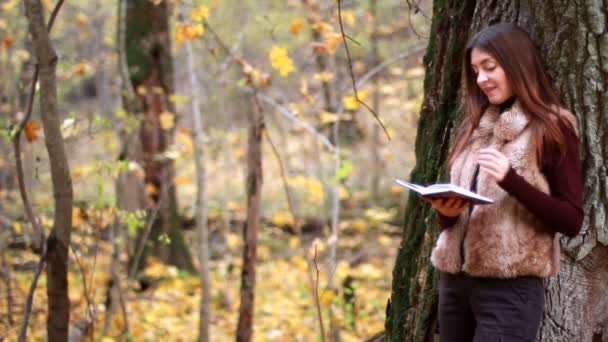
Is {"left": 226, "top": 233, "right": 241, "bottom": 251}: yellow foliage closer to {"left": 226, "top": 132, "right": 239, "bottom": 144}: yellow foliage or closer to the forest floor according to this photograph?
the forest floor

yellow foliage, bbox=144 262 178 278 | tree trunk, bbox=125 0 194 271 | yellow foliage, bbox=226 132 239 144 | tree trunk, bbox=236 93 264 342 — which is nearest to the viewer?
tree trunk, bbox=236 93 264 342

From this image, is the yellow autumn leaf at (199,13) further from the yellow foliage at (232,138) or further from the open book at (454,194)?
the yellow foliage at (232,138)

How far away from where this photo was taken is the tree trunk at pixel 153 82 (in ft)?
24.6

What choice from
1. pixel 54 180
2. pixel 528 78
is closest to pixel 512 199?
pixel 528 78

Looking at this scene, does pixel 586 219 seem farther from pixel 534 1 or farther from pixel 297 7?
pixel 297 7

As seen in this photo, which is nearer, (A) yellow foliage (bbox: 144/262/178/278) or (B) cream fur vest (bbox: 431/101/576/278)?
(B) cream fur vest (bbox: 431/101/576/278)

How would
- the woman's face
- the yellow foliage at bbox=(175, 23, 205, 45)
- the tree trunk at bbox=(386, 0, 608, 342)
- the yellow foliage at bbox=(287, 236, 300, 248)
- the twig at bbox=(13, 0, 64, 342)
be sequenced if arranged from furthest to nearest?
the yellow foliage at bbox=(287, 236, 300, 248) → the yellow foliage at bbox=(175, 23, 205, 45) → the twig at bbox=(13, 0, 64, 342) → the tree trunk at bbox=(386, 0, 608, 342) → the woman's face

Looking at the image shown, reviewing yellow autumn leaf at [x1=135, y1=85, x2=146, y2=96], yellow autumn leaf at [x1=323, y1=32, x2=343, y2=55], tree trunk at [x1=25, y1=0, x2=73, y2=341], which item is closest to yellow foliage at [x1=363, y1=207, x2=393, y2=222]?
yellow autumn leaf at [x1=323, y1=32, x2=343, y2=55]

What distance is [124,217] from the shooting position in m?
4.45

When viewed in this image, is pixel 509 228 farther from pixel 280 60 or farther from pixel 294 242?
pixel 294 242

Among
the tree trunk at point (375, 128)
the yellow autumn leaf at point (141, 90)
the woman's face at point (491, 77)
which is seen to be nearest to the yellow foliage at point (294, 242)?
the tree trunk at point (375, 128)

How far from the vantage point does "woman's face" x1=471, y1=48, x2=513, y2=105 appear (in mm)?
2201

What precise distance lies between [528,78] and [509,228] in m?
0.55

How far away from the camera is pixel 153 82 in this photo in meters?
7.68
